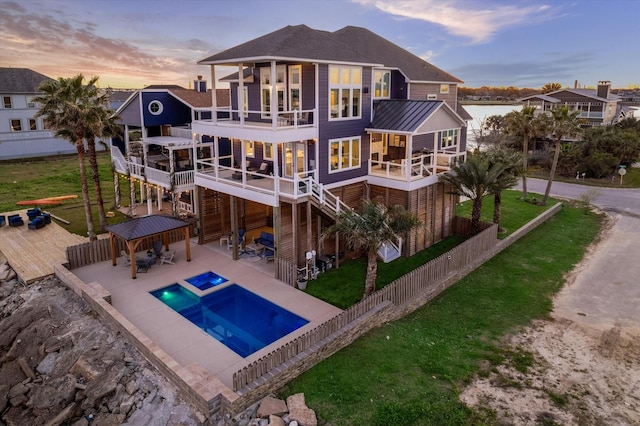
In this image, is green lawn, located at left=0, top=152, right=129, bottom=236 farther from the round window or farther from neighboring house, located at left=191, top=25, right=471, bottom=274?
neighboring house, located at left=191, top=25, right=471, bottom=274

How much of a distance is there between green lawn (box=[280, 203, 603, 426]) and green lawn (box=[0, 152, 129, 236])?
18189 mm

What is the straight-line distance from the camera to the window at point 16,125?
47250mm

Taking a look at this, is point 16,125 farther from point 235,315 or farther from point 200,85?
point 235,315

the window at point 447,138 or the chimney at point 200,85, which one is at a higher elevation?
the chimney at point 200,85

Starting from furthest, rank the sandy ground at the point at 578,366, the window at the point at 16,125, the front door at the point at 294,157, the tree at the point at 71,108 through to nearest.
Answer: the window at the point at 16,125 < the front door at the point at 294,157 < the tree at the point at 71,108 < the sandy ground at the point at 578,366

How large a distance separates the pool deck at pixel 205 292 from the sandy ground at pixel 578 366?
6.29 m

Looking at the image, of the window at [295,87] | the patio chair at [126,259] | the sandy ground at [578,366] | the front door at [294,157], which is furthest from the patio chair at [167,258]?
the sandy ground at [578,366]

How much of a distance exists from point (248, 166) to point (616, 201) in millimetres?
30792

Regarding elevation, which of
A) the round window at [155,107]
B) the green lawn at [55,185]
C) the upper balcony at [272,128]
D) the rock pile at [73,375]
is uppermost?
the round window at [155,107]

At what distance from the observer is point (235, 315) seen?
16016 millimetres

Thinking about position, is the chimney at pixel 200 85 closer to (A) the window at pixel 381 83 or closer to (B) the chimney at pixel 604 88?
(A) the window at pixel 381 83

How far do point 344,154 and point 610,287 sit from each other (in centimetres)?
1352

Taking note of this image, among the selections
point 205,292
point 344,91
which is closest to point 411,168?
point 344,91

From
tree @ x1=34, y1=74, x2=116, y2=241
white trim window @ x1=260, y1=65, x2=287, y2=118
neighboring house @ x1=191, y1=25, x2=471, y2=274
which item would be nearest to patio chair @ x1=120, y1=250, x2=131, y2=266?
neighboring house @ x1=191, y1=25, x2=471, y2=274
